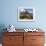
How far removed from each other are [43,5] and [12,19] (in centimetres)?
112

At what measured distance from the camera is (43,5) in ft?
13.0

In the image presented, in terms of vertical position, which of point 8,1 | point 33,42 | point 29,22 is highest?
point 8,1

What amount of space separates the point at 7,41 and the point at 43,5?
5.45ft

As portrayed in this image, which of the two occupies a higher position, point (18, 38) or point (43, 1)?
point (43, 1)

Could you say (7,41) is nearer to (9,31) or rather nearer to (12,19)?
(9,31)

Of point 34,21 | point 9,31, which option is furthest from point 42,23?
point 9,31

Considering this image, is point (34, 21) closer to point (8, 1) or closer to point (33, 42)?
point (33, 42)

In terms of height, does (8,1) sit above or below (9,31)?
above

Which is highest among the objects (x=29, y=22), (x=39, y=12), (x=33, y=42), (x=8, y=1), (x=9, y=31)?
(x=8, y=1)

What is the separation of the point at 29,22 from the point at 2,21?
35.1 inches

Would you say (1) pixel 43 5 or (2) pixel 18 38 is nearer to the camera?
(2) pixel 18 38

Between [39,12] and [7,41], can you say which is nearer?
[7,41]

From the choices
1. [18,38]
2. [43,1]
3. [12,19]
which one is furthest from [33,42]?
[43,1]

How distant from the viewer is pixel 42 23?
399 centimetres
